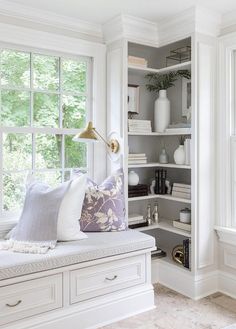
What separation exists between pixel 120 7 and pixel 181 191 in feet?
5.42

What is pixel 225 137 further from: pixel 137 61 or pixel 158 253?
pixel 158 253

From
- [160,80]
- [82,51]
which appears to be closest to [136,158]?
[160,80]

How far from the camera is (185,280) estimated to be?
3.04 metres

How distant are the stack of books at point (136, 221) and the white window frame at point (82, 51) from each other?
1.53ft

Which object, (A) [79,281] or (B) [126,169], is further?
(B) [126,169]

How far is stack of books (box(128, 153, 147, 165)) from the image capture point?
3.16 m

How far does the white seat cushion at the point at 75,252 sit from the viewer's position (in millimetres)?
2188

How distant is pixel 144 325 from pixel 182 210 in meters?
1.09

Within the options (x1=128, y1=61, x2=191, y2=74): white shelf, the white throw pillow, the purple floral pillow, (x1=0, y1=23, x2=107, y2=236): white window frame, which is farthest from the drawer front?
(x1=128, y1=61, x2=191, y2=74): white shelf

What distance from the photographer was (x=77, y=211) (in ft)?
8.81

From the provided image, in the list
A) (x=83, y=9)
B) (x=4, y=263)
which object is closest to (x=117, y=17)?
(x=83, y=9)

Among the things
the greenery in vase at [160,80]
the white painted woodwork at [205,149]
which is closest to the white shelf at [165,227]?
the white painted woodwork at [205,149]

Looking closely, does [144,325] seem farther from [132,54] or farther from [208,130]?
[132,54]

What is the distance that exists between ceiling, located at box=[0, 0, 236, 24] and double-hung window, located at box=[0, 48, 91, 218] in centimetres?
38
